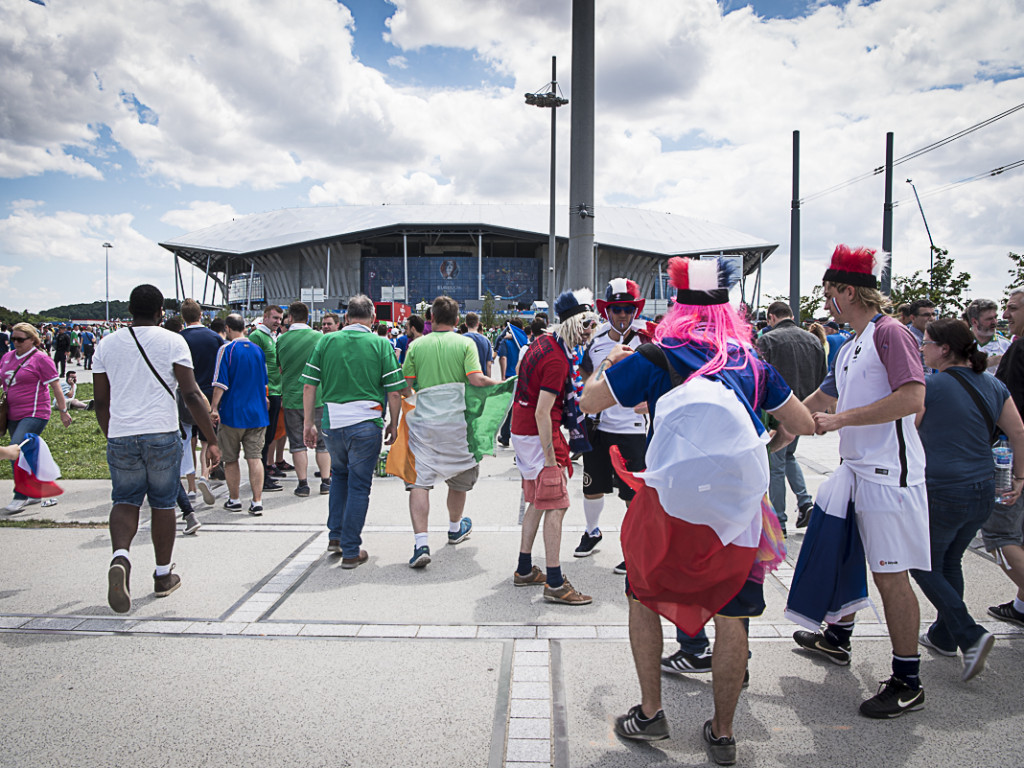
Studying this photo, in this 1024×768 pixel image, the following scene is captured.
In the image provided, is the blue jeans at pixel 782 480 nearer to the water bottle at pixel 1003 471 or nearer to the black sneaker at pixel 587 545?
the black sneaker at pixel 587 545

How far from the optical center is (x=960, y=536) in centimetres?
308

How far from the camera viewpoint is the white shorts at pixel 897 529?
108 inches

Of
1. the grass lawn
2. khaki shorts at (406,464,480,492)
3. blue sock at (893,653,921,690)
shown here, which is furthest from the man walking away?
the grass lawn

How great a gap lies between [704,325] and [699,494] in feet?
2.23

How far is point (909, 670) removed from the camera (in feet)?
8.87

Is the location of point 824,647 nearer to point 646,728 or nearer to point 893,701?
point 893,701

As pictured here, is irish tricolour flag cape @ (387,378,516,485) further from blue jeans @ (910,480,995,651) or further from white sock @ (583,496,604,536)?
blue jeans @ (910,480,995,651)

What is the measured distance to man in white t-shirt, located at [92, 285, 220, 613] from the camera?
390 cm

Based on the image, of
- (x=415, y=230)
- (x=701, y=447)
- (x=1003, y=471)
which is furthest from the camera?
(x=415, y=230)

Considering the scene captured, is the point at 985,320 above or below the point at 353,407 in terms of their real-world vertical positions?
above

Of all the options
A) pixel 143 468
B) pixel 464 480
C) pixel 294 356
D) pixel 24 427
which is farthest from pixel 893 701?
pixel 24 427

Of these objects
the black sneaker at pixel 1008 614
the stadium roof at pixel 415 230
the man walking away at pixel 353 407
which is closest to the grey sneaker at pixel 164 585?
the man walking away at pixel 353 407

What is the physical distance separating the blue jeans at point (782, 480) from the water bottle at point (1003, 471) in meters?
1.50

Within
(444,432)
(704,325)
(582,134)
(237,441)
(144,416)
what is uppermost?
(582,134)
